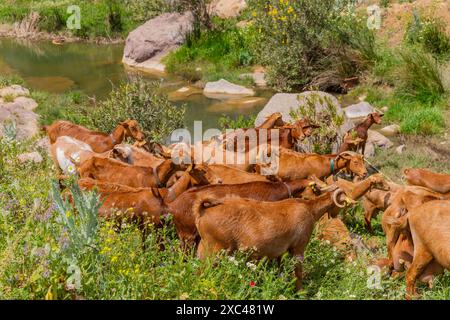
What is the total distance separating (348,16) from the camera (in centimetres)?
1695

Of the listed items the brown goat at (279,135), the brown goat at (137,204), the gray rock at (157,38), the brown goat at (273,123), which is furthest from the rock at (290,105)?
the gray rock at (157,38)

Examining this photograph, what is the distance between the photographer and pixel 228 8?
2398 centimetres

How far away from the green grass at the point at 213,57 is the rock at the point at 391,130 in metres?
5.85

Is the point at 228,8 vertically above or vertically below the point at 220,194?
below

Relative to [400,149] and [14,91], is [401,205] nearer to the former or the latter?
[400,149]

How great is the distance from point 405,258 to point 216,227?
85.8 inches

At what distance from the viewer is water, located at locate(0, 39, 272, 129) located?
1550 centimetres

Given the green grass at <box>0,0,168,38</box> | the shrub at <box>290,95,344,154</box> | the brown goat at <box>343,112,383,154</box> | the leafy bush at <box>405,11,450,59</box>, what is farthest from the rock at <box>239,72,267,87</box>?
the green grass at <box>0,0,168,38</box>

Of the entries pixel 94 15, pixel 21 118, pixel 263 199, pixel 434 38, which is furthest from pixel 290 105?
pixel 94 15

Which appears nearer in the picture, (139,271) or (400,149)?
(139,271)

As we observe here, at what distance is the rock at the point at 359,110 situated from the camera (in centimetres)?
1375

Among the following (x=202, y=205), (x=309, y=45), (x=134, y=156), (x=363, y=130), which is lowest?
(x=363, y=130)

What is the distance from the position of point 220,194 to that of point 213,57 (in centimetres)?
1338

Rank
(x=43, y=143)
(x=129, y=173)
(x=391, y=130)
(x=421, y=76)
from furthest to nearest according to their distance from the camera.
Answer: (x=421, y=76) < (x=391, y=130) < (x=43, y=143) < (x=129, y=173)
